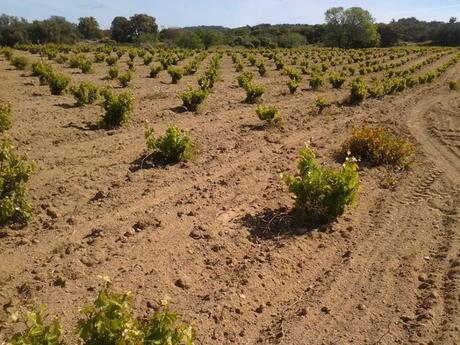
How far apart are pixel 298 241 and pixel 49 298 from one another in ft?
9.40

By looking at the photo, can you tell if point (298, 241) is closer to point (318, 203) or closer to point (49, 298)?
point (318, 203)

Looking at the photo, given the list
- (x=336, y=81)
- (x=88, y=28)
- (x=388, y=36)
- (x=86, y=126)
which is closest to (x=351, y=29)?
(x=388, y=36)

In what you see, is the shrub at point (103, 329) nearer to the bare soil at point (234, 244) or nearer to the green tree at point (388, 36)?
the bare soil at point (234, 244)

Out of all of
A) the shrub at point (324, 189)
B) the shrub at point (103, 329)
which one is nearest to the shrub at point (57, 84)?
the shrub at point (324, 189)

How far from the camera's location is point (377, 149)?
8430 millimetres

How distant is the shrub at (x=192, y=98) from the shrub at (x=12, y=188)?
22.1 feet

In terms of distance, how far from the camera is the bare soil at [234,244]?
13.6 ft

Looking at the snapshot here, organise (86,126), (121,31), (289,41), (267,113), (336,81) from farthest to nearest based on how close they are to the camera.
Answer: (121,31), (289,41), (336,81), (267,113), (86,126)

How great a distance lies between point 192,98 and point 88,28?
86.7 m

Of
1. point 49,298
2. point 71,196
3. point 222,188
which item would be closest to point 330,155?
point 222,188

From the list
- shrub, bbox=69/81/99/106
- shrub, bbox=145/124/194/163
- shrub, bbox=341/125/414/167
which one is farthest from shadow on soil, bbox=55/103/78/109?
shrub, bbox=341/125/414/167

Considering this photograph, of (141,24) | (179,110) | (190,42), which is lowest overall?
(190,42)

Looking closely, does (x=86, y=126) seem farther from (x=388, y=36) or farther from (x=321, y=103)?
(x=388, y=36)

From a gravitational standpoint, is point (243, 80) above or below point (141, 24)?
below
